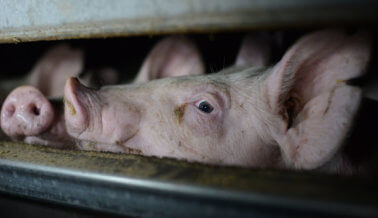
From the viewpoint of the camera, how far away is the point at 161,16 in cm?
131

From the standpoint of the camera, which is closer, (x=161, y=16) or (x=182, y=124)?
(x=161, y=16)

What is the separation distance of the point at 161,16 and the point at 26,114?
1.53m

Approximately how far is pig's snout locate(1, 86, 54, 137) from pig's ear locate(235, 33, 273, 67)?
7.25ft

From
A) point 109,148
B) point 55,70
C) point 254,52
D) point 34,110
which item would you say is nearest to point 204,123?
point 109,148

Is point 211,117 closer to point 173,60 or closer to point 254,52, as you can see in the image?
point 173,60

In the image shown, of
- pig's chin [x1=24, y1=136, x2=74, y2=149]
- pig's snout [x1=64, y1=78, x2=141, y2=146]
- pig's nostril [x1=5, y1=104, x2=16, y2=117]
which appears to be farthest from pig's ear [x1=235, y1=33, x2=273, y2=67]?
pig's nostril [x1=5, y1=104, x2=16, y2=117]

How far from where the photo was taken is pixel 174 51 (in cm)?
334

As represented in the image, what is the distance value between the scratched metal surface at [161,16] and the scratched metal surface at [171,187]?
55 cm

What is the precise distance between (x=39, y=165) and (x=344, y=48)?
5.21ft

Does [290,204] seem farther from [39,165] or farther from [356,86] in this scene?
[39,165]

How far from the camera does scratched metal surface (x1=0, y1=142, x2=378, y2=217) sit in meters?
1.04

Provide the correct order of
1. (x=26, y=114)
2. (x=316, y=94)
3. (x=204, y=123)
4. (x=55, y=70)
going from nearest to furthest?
(x=316, y=94) < (x=204, y=123) < (x=26, y=114) < (x=55, y=70)

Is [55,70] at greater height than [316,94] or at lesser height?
lesser

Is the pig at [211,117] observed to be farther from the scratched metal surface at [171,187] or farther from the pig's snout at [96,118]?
the scratched metal surface at [171,187]
